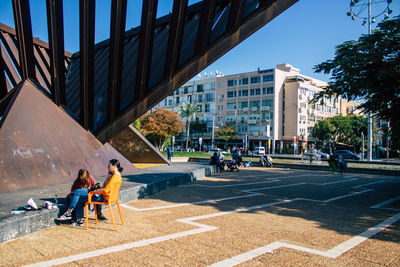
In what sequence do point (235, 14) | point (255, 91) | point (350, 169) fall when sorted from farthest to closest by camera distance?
point (255, 91)
point (350, 169)
point (235, 14)

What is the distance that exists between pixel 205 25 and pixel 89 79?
5.12m

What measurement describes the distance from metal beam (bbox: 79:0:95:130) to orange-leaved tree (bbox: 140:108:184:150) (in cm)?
3553

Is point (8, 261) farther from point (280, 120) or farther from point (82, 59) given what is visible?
point (280, 120)

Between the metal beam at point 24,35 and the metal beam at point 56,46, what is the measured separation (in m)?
0.76

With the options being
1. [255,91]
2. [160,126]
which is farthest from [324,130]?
[160,126]

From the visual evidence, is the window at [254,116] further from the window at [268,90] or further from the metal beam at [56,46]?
the metal beam at [56,46]

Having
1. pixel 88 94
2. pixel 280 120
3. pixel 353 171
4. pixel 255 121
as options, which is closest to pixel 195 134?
pixel 255 121

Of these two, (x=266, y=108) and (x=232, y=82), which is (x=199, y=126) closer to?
(x=232, y=82)

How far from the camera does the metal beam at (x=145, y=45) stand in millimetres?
11242

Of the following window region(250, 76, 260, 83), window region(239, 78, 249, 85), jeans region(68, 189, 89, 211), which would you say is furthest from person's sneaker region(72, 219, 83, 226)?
window region(239, 78, 249, 85)

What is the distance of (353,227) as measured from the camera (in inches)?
257

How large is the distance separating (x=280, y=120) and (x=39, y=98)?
198 ft

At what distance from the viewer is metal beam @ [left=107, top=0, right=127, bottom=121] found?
11.3 metres

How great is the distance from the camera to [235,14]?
10828 millimetres
